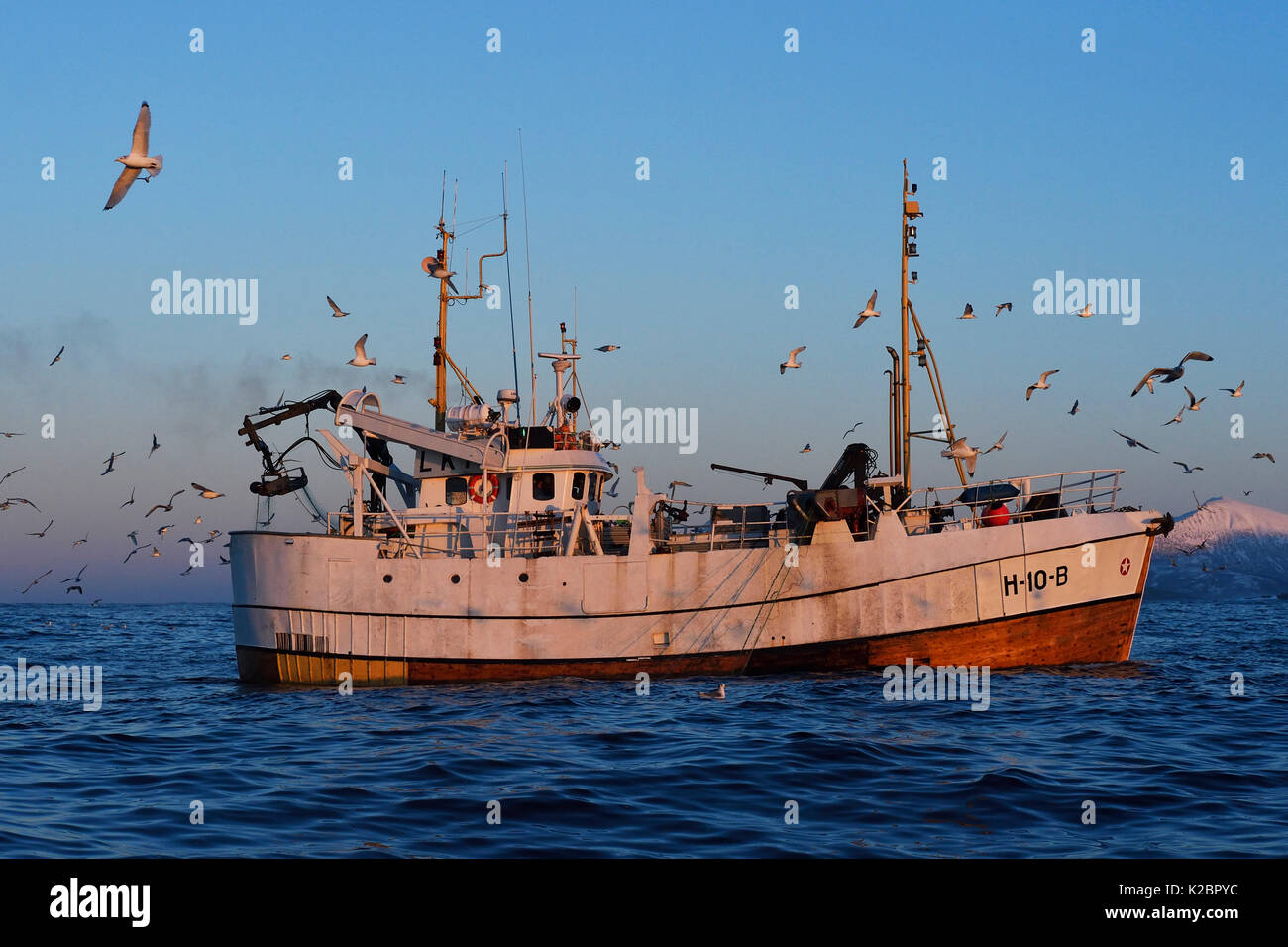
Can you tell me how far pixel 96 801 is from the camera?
508 inches

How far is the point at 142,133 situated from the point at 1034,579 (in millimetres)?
18308

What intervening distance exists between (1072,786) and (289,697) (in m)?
16.4

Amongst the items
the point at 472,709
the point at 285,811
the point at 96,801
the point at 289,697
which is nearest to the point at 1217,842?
the point at 285,811

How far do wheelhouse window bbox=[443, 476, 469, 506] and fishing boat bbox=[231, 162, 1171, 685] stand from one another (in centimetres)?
6

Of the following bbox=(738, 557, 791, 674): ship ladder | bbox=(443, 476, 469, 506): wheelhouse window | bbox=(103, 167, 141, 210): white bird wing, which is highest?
bbox=(103, 167, 141, 210): white bird wing

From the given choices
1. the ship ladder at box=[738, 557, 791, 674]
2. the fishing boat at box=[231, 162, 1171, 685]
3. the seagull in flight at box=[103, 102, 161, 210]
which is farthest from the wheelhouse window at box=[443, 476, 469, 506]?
the seagull in flight at box=[103, 102, 161, 210]

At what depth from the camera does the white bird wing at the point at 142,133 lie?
16531 millimetres

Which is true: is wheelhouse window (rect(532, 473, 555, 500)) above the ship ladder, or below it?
above

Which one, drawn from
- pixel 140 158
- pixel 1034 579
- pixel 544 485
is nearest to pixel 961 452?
pixel 1034 579

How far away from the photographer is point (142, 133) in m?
16.6

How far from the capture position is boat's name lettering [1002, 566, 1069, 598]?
77.3 ft

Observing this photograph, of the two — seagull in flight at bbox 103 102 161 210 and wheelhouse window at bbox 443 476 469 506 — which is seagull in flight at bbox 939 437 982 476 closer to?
wheelhouse window at bbox 443 476 469 506
